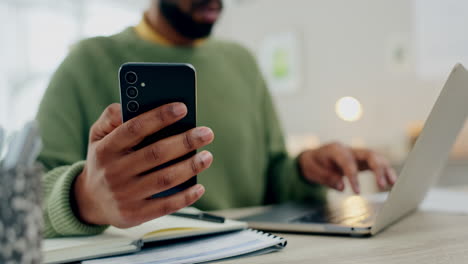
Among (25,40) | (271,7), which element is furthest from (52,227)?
(271,7)

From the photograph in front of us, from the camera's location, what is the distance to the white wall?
2980mm

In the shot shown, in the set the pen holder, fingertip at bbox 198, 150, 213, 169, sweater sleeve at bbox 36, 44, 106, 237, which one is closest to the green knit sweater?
sweater sleeve at bbox 36, 44, 106, 237

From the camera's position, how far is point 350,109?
3.01 meters

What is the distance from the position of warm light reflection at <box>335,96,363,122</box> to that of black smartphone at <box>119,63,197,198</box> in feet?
8.61

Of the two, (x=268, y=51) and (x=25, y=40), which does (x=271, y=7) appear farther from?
(x=25, y=40)

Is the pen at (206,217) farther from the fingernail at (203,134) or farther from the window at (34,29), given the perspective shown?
the window at (34,29)

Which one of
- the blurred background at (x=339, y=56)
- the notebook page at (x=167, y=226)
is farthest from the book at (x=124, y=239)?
the blurred background at (x=339, y=56)

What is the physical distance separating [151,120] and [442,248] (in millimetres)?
337

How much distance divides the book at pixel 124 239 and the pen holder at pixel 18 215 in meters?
0.18

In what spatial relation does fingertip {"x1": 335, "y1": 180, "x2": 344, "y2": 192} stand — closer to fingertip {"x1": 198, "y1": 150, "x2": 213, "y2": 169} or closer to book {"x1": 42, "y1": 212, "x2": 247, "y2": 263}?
book {"x1": 42, "y1": 212, "x2": 247, "y2": 263}

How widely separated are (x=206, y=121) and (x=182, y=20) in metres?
0.25

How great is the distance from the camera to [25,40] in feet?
10.7

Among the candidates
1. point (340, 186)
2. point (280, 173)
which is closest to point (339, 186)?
point (340, 186)

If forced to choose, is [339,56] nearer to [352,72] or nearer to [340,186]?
[352,72]
